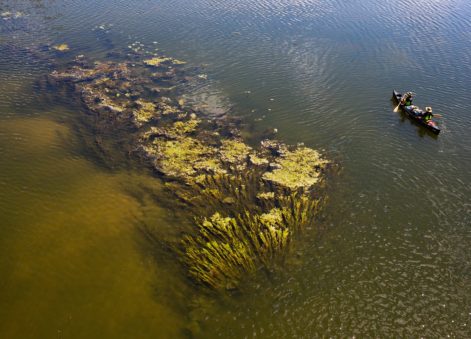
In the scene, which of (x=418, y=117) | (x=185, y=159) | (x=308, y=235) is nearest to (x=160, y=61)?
(x=185, y=159)

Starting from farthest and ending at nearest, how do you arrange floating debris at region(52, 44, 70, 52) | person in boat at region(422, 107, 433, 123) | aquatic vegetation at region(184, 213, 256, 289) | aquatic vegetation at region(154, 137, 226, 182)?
floating debris at region(52, 44, 70, 52), person in boat at region(422, 107, 433, 123), aquatic vegetation at region(154, 137, 226, 182), aquatic vegetation at region(184, 213, 256, 289)

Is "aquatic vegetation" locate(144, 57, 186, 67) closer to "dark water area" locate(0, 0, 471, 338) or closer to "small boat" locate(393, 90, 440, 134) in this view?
"dark water area" locate(0, 0, 471, 338)

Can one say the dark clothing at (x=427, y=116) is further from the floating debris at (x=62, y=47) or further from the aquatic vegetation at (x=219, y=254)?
the floating debris at (x=62, y=47)

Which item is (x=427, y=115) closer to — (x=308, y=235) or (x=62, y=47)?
(x=308, y=235)

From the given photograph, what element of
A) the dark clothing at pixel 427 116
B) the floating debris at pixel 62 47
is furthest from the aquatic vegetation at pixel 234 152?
the floating debris at pixel 62 47

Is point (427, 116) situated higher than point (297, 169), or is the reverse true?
point (427, 116)

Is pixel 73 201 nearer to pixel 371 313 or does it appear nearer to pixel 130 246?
pixel 130 246

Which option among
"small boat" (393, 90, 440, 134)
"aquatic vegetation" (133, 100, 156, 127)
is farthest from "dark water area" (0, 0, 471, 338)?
"aquatic vegetation" (133, 100, 156, 127)

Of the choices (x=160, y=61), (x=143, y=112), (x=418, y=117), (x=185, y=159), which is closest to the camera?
(x=185, y=159)
